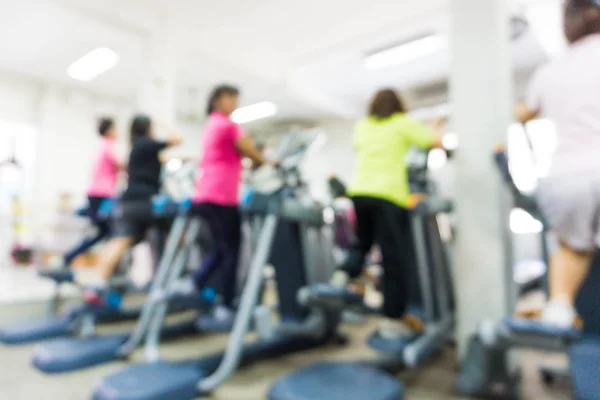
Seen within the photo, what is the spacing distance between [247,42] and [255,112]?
106 inches

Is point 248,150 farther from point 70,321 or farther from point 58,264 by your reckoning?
point 58,264

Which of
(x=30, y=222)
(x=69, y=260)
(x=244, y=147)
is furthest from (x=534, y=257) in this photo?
(x=30, y=222)

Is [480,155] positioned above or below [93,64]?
below

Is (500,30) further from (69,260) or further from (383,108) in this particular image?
(69,260)

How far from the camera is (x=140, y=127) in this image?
2.99 metres

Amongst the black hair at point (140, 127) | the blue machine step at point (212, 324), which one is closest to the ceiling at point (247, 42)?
the black hair at point (140, 127)

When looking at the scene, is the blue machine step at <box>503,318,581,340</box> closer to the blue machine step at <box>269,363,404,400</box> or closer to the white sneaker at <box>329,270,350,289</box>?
the blue machine step at <box>269,363,404,400</box>

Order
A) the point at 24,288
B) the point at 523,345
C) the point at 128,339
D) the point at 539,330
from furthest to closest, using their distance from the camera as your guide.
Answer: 1. the point at 24,288
2. the point at 128,339
3. the point at 523,345
4. the point at 539,330

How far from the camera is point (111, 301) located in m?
2.87

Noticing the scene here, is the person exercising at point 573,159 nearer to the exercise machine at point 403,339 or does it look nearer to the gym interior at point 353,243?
the gym interior at point 353,243

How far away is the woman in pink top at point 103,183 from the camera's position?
359 cm

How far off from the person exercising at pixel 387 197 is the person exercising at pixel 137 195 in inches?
55.7

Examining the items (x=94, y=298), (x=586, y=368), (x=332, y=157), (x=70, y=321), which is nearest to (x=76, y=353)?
(x=94, y=298)

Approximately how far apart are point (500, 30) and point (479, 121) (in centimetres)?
55
